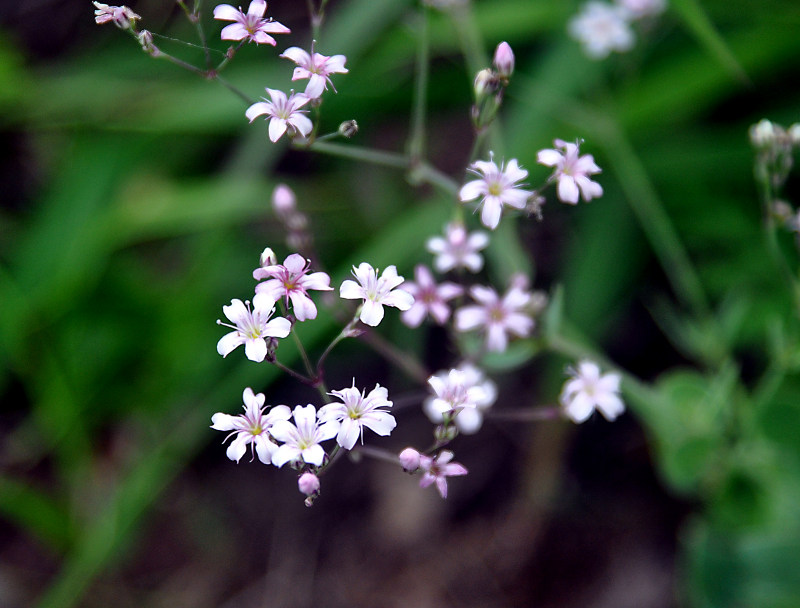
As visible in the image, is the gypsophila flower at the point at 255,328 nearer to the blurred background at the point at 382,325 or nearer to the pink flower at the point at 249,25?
the pink flower at the point at 249,25

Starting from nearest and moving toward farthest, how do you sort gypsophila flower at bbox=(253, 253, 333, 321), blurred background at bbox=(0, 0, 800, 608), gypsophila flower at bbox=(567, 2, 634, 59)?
gypsophila flower at bbox=(253, 253, 333, 321)
gypsophila flower at bbox=(567, 2, 634, 59)
blurred background at bbox=(0, 0, 800, 608)

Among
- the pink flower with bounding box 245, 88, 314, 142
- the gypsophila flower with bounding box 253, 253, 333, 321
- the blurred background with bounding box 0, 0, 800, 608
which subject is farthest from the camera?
the blurred background with bounding box 0, 0, 800, 608

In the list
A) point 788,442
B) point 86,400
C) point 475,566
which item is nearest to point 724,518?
point 788,442

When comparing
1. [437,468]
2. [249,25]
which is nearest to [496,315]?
[437,468]

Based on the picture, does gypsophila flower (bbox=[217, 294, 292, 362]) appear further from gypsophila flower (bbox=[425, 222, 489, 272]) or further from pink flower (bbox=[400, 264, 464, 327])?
gypsophila flower (bbox=[425, 222, 489, 272])

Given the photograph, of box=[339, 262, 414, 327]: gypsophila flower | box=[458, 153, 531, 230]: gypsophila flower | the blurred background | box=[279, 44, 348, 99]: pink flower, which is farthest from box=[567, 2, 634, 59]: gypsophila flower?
box=[339, 262, 414, 327]: gypsophila flower

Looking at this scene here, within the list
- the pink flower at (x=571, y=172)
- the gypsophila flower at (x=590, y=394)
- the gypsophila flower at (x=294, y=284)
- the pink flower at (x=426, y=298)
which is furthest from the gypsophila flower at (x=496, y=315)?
the gypsophila flower at (x=294, y=284)
